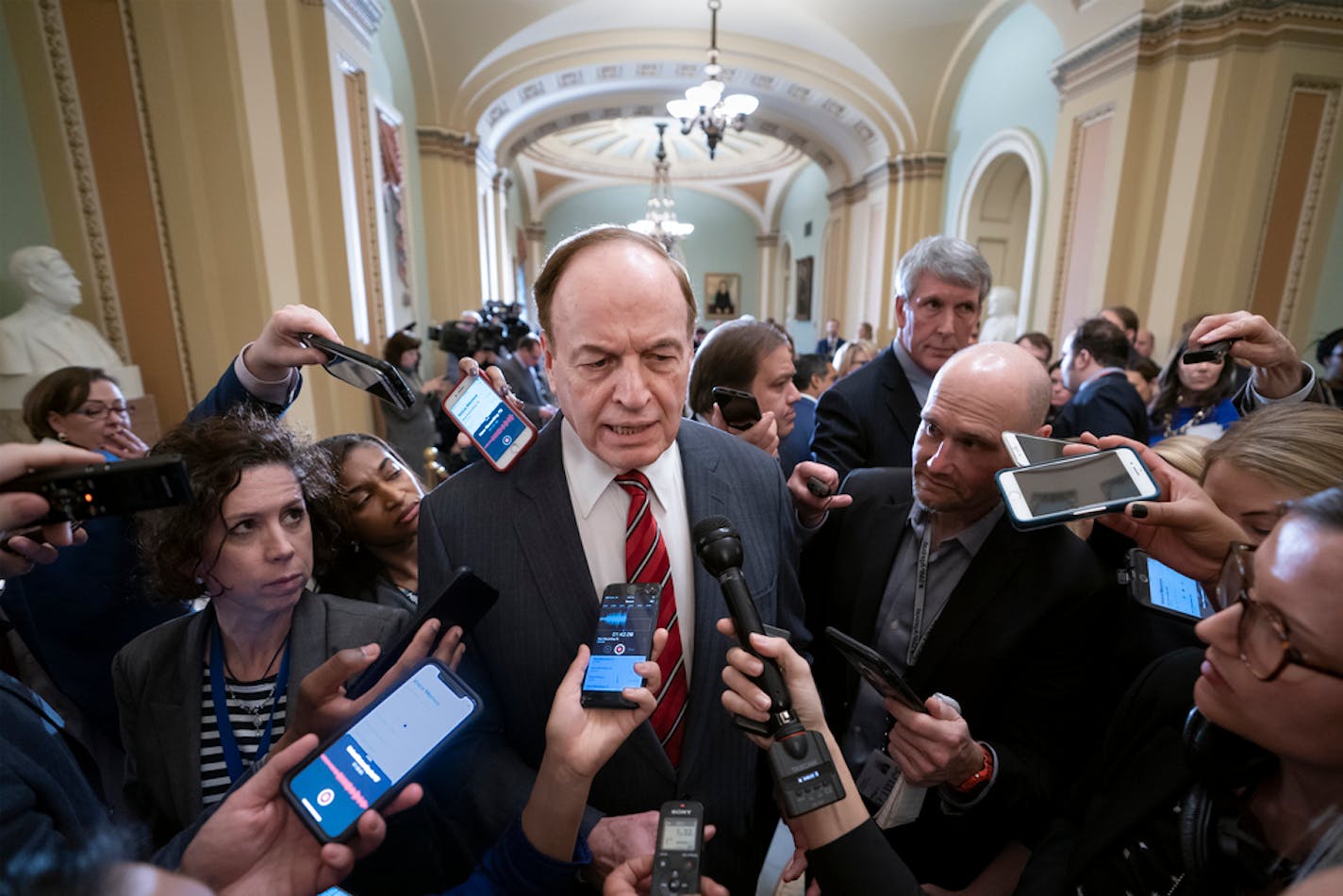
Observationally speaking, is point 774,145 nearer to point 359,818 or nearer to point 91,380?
point 91,380

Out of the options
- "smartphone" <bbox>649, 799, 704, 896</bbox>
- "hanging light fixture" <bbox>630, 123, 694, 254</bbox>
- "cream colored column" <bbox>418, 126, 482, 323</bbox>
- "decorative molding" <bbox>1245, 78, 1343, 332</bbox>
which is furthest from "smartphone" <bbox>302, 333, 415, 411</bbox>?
"hanging light fixture" <bbox>630, 123, 694, 254</bbox>

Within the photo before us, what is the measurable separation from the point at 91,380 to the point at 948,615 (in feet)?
9.94

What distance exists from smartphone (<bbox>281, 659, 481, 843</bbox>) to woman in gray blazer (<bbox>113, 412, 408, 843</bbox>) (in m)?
0.48

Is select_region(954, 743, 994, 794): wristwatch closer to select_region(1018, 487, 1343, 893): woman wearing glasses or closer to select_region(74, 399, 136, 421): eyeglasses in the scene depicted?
select_region(1018, 487, 1343, 893): woman wearing glasses

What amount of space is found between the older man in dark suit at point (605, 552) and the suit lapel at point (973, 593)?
0.39 m

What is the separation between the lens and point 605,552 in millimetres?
1314

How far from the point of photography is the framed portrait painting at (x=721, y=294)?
830 inches

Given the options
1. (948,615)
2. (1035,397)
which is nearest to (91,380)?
(948,615)

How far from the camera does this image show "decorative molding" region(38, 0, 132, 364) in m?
3.31

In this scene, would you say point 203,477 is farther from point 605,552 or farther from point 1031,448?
point 1031,448

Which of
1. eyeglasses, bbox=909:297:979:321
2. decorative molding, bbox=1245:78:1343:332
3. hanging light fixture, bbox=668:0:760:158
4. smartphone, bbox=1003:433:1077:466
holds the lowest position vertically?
smartphone, bbox=1003:433:1077:466

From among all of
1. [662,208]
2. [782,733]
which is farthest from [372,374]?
[662,208]

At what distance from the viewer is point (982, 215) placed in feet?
28.5

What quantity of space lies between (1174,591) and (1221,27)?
20.0 ft
